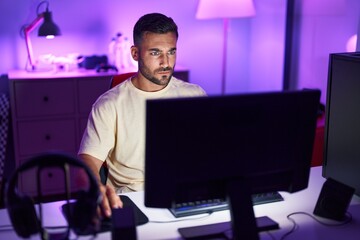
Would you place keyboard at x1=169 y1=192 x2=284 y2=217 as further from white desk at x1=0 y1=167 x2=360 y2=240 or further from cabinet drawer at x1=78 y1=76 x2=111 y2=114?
cabinet drawer at x1=78 y1=76 x2=111 y2=114

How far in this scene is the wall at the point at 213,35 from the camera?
3.67 metres

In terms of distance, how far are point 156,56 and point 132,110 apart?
266 mm

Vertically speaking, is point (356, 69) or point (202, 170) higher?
point (356, 69)

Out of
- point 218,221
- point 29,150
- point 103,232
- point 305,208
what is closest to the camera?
point 103,232

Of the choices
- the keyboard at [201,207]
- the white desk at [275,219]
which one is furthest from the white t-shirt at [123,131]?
the keyboard at [201,207]

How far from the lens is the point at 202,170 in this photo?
1.46m

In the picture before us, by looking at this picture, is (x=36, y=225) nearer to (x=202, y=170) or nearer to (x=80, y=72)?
(x=202, y=170)

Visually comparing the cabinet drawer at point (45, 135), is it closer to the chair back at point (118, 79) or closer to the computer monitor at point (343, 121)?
the chair back at point (118, 79)

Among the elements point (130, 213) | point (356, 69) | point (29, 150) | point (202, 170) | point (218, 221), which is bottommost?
point (29, 150)

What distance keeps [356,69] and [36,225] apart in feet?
4.11

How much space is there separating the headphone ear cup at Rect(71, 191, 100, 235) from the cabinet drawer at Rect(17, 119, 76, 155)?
2.52 metres

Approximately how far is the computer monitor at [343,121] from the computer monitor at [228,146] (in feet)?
1.43

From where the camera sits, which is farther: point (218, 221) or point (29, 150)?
point (29, 150)

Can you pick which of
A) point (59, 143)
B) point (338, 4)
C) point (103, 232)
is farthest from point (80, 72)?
point (103, 232)
